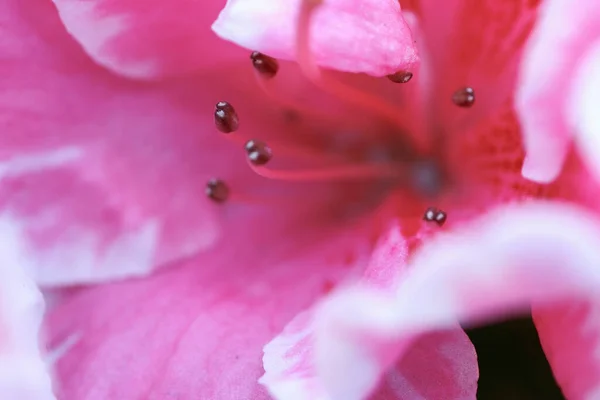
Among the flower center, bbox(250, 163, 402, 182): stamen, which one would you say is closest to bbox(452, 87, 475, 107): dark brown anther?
the flower center

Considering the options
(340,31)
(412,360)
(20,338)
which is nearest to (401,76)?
(340,31)

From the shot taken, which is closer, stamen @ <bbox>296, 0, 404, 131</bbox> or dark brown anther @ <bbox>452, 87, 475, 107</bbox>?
stamen @ <bbox>296, 0, 404, 131</bbox>

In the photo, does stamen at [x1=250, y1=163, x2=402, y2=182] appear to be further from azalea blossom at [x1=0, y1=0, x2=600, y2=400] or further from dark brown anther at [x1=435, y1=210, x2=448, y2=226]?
dark brown anther at [x1=435, y1=210, x2=448, y2=226]

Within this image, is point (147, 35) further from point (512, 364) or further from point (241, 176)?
point (512, 364)

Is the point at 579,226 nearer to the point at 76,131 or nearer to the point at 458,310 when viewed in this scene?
the point at 458,310

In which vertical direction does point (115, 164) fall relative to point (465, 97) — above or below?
below

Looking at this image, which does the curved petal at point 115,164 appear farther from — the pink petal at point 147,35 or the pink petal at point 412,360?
the pink petal at point 412,360

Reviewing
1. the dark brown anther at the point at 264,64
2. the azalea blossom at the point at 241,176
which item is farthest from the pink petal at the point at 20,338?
the dark brown anther at the point at 264,64
